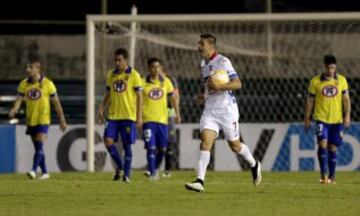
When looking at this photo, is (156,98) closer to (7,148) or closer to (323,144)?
(323,144)

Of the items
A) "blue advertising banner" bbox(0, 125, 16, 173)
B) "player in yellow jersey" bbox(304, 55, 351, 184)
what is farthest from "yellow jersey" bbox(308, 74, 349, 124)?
"blue advertising banner" bbox(0, 125, 16, 173)

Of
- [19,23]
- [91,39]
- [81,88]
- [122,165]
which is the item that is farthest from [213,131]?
[19,23]

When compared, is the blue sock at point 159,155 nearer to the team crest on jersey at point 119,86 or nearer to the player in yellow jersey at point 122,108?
the player in yellow jersey at point 122,108

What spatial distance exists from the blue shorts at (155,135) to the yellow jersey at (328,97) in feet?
9.83

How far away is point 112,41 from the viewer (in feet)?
83.1

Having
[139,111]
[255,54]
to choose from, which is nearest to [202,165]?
[139,111]

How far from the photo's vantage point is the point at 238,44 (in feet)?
90.2

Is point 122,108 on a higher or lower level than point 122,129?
higher

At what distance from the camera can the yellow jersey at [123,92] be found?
20.2 meters

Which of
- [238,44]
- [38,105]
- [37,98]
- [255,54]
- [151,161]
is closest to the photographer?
[151,161]

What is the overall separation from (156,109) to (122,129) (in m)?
2.06

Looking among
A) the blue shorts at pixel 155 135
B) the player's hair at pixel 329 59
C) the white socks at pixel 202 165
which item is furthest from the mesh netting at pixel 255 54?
the white socks at pixel 202 165

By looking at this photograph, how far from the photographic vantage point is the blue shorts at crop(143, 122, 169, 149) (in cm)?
2183

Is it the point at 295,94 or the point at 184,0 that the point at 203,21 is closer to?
the point at 295,94
